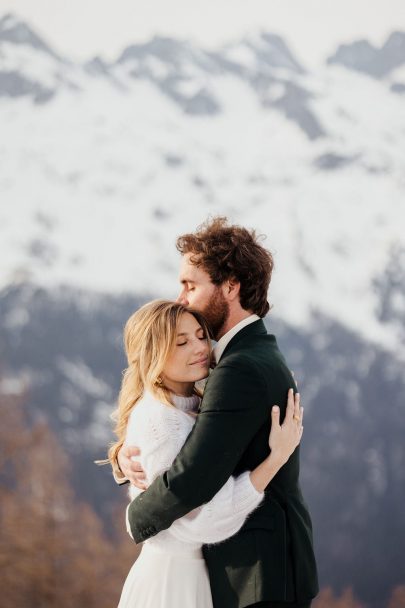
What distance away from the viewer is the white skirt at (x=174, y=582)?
2.19 m

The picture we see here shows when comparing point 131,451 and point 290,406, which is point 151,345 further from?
point 290,406

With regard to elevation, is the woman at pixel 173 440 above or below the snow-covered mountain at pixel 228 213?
below

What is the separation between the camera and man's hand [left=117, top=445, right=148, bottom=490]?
2.19m

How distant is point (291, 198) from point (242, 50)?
471 inches

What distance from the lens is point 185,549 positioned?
2.20 metres

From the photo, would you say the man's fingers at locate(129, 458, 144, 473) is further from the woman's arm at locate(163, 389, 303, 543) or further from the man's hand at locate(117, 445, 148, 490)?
the woman's arm at locate(163, 389, 303, 543)

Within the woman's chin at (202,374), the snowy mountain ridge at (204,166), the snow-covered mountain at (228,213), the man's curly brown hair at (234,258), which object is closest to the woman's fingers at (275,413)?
the woman's chin at (202,374)

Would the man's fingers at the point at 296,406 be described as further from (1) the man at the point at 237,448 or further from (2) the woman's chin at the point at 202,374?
(2) the woman's chin at the point at 202,374

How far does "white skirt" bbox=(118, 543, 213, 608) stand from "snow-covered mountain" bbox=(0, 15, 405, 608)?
3199cm

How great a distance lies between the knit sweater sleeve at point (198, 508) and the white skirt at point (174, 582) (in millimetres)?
95

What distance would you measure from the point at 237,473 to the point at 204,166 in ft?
161

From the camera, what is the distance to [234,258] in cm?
234

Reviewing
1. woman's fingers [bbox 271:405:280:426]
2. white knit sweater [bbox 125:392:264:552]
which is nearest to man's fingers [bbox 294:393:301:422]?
woman's fingers [bbox 271:405:280:426]

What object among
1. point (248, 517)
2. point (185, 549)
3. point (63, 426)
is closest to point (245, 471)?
point (248, 517)
